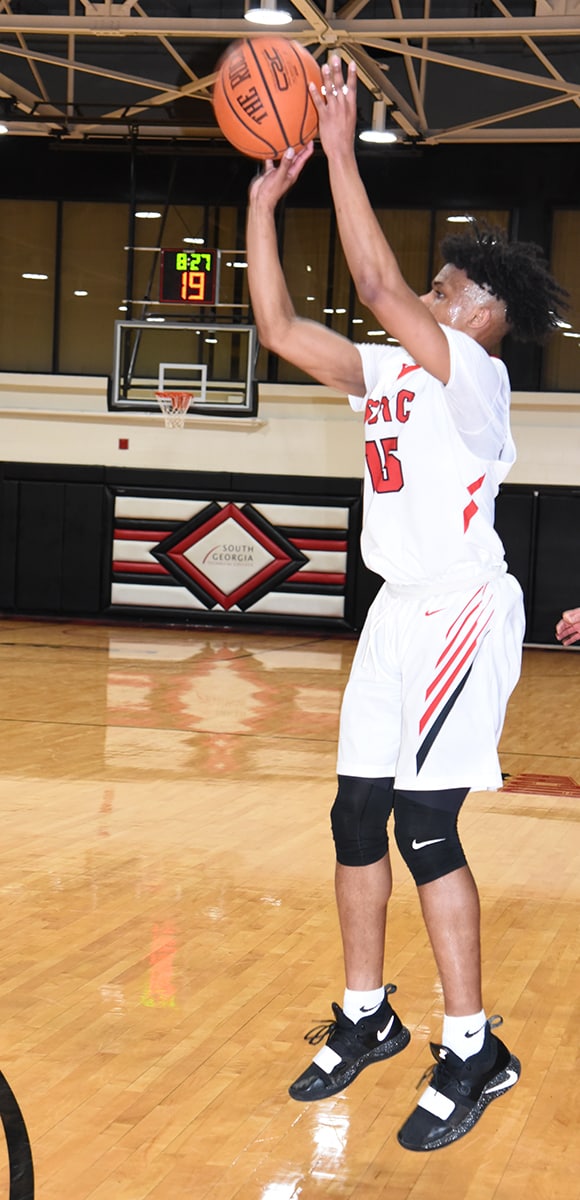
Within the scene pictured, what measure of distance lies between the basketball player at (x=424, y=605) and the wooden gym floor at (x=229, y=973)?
18 cm

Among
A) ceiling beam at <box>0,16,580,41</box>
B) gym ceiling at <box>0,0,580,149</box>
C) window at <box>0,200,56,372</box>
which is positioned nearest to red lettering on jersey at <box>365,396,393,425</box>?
ceiling beam at <box>0,16,580,41</box>

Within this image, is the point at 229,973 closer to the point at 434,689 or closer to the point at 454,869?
the point at 454,869

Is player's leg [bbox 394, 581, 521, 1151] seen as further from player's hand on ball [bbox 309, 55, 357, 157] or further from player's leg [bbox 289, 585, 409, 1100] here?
player's hand on ball [bbox 309, 55, 357, 157]

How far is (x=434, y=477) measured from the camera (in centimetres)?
309

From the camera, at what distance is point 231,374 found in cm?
1820

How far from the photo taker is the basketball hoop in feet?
53.4

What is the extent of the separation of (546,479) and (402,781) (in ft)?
49.0

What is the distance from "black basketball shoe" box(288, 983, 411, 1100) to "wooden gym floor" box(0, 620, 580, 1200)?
4.3 inches

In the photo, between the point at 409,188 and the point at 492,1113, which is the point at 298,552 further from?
the point at 492,1113

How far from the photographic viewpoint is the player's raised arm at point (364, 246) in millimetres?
2867

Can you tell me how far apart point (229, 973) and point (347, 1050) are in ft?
3.73

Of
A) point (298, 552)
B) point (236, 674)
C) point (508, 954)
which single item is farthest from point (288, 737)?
point (298, 552)

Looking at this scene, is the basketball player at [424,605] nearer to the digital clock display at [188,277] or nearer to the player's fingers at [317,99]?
the player's fingers at [317,99]

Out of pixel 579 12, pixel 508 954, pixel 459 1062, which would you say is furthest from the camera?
pixel 579 12
